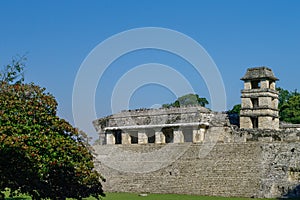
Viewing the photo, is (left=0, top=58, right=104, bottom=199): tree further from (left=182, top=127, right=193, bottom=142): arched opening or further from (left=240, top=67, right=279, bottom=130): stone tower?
(left=240, top=67, right=279, bottom=130): stone tower

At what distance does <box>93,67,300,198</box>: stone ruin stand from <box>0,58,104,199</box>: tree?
8428 mm

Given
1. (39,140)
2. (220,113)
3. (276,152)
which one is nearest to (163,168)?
(276,152)

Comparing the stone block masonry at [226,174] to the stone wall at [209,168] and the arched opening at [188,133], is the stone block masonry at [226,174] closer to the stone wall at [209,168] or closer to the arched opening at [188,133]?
the stone wall at [209,168]

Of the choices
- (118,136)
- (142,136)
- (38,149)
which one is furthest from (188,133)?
(38,149)

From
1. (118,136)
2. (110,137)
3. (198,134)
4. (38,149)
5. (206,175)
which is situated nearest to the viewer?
(38,149)

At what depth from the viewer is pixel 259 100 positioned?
33656 mm

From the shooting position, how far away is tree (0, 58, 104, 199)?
1389 centimetres

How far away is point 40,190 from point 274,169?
38.0 ft

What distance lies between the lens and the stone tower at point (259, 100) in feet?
109

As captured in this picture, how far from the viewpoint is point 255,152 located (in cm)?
2406

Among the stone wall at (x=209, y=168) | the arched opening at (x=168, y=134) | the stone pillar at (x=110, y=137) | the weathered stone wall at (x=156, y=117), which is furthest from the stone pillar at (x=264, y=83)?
the stone pillar at (x=110, y=137)

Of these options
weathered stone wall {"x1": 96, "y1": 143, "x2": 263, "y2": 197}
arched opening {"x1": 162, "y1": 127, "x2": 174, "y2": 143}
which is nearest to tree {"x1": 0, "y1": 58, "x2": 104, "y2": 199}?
weathered stone wall {"x1": 96, "y1": 143, "x2": 263, "y2": 197}

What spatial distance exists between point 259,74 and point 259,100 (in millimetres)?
1767

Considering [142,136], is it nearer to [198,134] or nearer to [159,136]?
[159,136]
